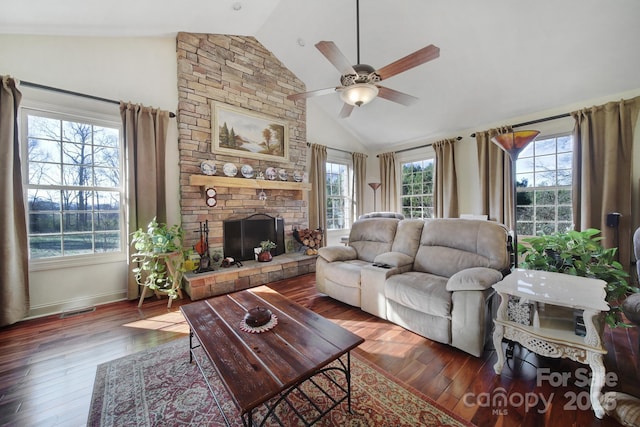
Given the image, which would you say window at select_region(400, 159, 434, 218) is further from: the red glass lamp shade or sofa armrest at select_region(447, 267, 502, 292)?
sofa armrest at select_region(447, 267, 502, 292)

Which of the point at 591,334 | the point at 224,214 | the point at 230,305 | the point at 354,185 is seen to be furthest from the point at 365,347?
the point at 354,185

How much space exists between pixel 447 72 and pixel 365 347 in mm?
3781

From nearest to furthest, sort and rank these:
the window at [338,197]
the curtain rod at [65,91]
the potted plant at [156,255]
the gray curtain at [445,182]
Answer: the curtain rod at [65,91]
the potted plant at [156,255]
the gray curtain at [445,182]
the window at [338,197]

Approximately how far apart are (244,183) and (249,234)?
840mm

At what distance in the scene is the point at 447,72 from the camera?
3477mm

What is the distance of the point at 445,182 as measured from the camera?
15.3 ft

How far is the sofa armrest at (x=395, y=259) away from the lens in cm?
254

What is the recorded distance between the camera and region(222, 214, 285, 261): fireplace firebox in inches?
148

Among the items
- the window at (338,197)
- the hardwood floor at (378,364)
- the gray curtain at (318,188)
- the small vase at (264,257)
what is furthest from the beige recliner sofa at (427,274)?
the window at (338,197)

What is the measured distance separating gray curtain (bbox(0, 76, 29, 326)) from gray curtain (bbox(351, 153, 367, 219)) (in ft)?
16.6

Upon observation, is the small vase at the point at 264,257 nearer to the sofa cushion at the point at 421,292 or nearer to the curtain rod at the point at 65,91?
the sofa cushion at the point at 421,292

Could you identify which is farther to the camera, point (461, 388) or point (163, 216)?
point (163, 216)

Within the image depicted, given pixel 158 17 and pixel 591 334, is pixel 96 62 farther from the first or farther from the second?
pixel 591 334

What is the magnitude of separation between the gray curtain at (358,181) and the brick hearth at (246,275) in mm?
2140
